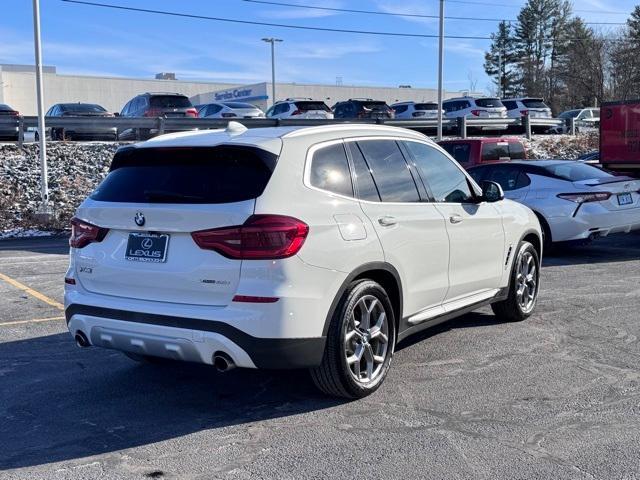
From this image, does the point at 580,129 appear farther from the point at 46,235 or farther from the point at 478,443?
the point at 478,443

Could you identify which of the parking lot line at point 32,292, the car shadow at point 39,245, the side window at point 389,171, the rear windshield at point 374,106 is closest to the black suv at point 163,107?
the rear windshield at point 374,106

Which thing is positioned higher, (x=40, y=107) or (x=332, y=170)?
(x=40, y=107)

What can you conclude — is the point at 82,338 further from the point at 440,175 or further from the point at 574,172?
the point at 574,172

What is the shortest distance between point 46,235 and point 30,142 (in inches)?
270

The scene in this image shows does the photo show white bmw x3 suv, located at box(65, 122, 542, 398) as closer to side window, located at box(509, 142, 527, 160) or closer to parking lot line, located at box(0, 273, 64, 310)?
parking lot line, located at box(0, 273, 64, 310)

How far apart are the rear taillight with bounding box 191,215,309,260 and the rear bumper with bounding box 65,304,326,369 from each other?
1.44 ft

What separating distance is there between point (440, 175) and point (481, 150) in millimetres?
8911

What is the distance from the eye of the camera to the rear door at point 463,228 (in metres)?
5.97

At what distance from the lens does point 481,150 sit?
579 inches

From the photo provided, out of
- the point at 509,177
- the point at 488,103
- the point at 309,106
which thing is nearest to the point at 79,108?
the point at 309,106

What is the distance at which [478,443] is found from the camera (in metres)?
4.33

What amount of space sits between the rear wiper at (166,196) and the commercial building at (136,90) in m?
61.2

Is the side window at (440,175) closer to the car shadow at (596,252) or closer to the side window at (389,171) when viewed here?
the side window at (389,171)

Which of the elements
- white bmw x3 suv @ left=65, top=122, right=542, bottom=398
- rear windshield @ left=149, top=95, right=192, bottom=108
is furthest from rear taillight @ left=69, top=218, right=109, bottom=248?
rear windshield @ left=149, top=95, right=192, bottom=108
